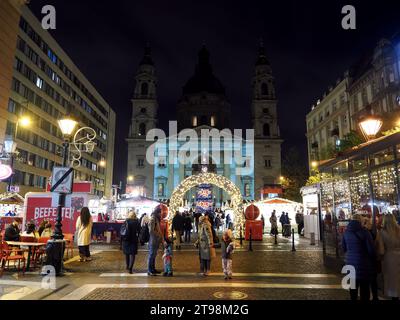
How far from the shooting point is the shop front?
851cm

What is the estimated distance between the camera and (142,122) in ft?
229

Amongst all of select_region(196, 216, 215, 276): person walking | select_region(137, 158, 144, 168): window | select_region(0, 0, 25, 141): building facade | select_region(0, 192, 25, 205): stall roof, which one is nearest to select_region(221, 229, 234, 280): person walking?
select_region(196, 216, 215, 276): person walking

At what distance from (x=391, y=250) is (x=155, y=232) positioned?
19.6 ft

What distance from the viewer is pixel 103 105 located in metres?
71.8

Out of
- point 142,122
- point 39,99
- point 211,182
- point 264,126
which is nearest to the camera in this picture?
point 211,182

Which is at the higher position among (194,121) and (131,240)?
(194,121)

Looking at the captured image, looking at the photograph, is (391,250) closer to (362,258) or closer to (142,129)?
(362,258)

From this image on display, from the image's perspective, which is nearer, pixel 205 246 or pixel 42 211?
pixel 205 246

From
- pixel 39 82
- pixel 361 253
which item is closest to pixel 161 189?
pixel 39 82

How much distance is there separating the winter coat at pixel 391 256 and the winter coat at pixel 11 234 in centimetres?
1105

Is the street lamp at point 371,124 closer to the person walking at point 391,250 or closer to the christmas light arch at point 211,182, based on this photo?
the person walking at point 391,250

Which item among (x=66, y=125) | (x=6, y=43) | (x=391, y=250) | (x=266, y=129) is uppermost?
(x=266, y=129)

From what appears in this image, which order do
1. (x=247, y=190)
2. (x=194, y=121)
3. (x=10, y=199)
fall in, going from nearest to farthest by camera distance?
(x=10, y=199) → (x=247, y=190) → (x=194, y=121)
